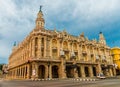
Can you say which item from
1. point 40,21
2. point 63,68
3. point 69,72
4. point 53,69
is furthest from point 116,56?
point 40,21

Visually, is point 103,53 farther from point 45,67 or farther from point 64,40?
point 45,67

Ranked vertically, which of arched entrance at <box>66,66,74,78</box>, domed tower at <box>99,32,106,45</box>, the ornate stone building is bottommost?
arched entrance at <box>66,66,74,78</box>

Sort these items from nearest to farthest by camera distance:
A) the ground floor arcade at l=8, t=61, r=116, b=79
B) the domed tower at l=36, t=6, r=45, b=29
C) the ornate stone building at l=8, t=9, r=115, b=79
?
the ground floor arcade at l=8, t=61, r=116, b=79
the ornate stone building at l=8, t=9, r=115, b=79
the domed tower at l=36, t=6, r=45, b=29

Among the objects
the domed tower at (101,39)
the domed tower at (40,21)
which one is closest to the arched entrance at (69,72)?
the domed tower at (40,21)

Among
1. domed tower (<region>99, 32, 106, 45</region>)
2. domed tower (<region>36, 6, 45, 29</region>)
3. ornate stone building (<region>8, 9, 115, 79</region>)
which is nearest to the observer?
ornate stone building (<region>8, 9, 115, 79</region>)

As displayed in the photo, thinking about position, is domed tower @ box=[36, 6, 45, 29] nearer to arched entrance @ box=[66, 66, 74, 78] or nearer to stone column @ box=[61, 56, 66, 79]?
stone column @ box=[61, 56, 66, 79]

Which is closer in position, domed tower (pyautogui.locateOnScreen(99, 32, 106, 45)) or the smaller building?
domed tower (pyautogui.locateOnScreen(99, 32, 106, 45))

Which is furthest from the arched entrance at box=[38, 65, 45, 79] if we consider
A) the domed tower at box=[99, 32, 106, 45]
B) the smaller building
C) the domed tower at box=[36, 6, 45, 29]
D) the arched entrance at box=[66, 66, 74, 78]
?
the smaller building

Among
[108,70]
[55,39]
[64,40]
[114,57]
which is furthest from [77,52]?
[114,57]

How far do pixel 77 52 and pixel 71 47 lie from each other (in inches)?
127

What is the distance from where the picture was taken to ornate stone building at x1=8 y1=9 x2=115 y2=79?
4081 cm

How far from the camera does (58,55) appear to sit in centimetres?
4475

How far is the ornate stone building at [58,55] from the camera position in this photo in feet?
134

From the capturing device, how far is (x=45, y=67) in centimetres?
4050
